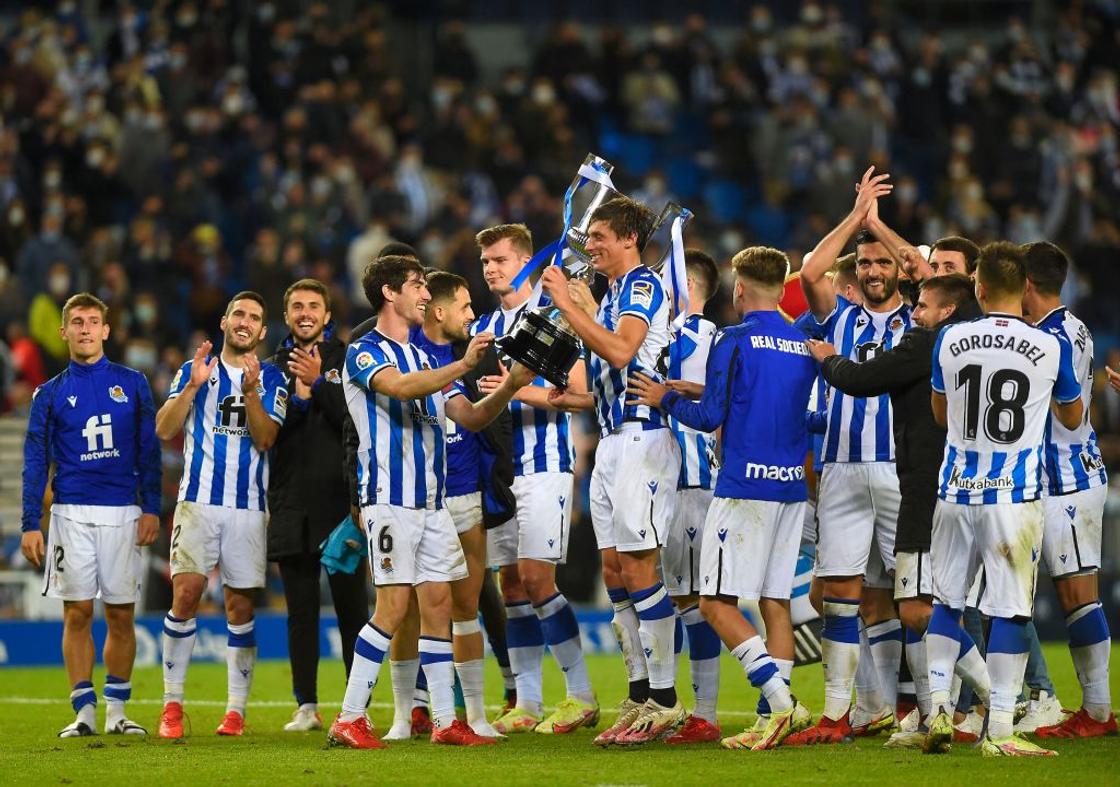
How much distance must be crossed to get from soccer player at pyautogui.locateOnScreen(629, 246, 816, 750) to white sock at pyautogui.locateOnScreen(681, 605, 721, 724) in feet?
2.20

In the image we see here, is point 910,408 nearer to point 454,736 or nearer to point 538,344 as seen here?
point 538,344

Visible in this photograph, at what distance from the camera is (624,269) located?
9.17 metres

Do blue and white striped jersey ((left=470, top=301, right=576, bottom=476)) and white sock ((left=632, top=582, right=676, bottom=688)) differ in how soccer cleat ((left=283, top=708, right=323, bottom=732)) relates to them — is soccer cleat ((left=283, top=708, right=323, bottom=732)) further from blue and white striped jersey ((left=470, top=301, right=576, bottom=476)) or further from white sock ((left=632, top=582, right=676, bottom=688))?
white sock ((left=632, top=582, right=676, bottom=688))

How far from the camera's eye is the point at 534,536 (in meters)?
10.1

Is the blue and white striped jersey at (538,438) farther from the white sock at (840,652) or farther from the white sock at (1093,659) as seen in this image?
the white sock at (1093,659)

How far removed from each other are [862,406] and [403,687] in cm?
287

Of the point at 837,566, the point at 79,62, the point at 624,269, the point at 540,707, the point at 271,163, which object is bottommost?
the point at 540,707

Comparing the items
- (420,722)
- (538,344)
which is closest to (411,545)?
(538,344)

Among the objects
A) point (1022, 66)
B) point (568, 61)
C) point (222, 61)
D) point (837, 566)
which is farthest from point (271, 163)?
point (837, 566)

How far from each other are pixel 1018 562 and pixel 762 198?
16.8m

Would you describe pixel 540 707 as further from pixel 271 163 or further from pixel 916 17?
pixel 916 17

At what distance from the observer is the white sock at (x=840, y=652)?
902cm

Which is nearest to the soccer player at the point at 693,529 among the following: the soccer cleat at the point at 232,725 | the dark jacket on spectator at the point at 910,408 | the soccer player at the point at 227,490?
the dark jacket on spectator at the point at 910,408

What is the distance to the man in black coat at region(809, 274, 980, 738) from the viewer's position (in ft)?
28.3
